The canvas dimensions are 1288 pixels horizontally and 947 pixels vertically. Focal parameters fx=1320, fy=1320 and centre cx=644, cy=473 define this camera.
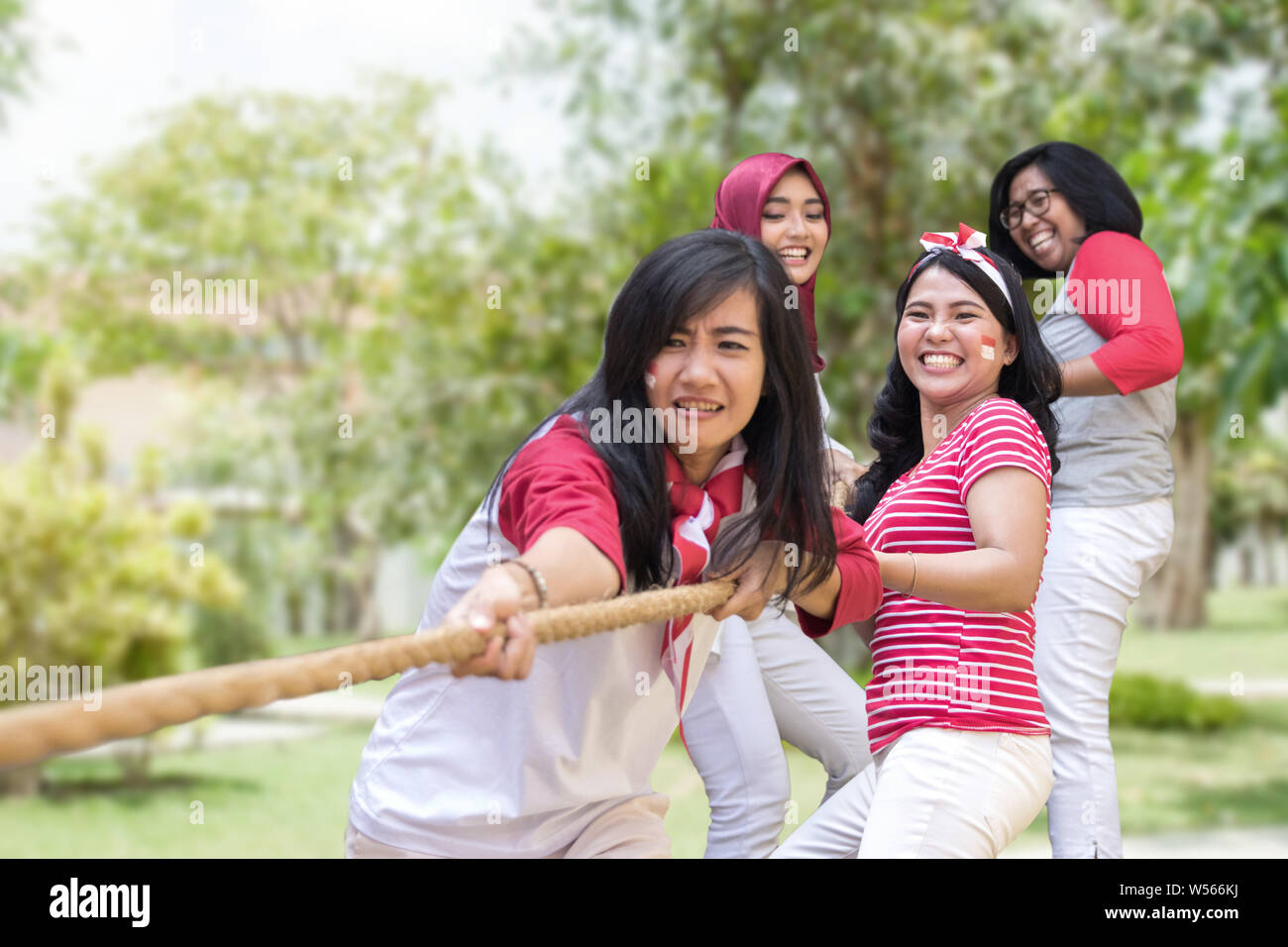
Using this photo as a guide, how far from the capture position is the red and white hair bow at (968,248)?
6.00 ft

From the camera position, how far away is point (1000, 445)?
164cm

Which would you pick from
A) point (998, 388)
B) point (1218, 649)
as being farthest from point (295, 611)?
point (998, 388)

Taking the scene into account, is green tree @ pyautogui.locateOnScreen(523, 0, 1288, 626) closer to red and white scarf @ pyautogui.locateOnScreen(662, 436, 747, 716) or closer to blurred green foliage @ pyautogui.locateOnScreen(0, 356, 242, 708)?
blurred green foliage @ pyautogui.locateOnScreen(0, 356, 242, 708)

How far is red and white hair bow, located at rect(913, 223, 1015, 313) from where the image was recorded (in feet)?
6.00

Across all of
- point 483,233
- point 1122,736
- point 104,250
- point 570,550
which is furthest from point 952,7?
point 570,550

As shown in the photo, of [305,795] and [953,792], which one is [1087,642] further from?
[305,795]

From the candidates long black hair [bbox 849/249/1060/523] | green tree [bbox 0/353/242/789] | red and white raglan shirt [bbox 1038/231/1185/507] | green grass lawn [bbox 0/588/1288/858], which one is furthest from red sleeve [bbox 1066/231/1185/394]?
green tree [bbox 0/353/242/789]

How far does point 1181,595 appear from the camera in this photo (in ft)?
48.7

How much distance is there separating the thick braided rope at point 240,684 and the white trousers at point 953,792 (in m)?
0.51

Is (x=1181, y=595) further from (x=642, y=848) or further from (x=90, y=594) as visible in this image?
(x=642, y=848)

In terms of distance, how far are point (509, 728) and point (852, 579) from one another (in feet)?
1.42

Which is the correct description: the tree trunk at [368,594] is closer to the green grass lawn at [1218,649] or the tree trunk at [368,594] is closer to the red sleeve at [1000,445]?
the green grass lawn at [1218,649]

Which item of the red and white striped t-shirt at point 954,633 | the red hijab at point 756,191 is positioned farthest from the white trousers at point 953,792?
the red hijab at point 756,191

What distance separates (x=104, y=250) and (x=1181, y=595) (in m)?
11.8
